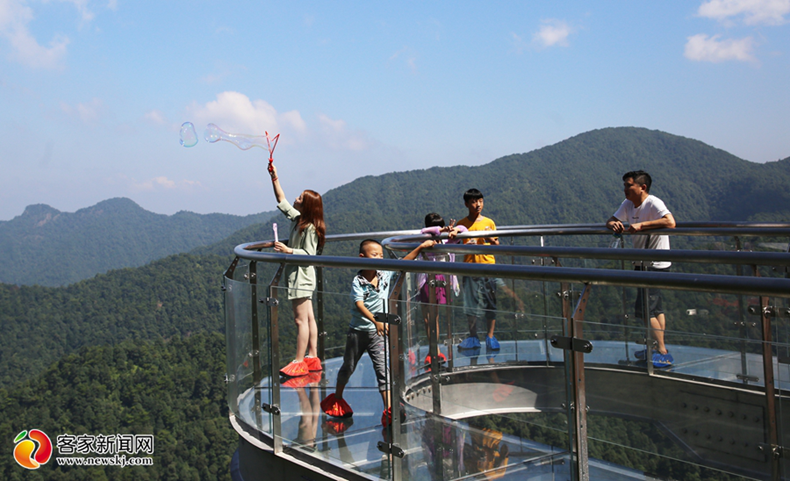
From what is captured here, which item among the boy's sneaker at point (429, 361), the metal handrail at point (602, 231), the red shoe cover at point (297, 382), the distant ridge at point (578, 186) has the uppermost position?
the distant ridge at point (578, 186)

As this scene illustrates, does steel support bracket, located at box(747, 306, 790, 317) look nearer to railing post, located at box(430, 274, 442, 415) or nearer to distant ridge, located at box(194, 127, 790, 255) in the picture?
railing post, located at box(430, 274, 442, 415)

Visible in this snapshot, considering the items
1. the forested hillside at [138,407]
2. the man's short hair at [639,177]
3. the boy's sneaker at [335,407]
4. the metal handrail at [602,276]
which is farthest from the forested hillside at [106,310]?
the metal handrail at [602,276]

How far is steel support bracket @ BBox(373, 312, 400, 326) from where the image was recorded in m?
2.80

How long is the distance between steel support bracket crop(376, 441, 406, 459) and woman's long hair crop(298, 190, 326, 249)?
98.2 inches

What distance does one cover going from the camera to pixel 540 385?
2318mm

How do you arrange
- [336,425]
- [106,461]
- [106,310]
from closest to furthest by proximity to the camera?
[336,425]
[106,461]
[106,310]

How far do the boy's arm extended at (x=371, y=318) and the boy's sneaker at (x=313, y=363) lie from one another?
0.58m

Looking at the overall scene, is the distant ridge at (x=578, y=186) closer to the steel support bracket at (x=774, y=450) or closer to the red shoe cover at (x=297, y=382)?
the red shoe cover at (x=297, y=382)

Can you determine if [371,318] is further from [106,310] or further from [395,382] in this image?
[106,310]

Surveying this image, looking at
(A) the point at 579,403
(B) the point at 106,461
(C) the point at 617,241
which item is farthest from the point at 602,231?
(B) the point at 106,461

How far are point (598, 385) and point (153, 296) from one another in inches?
3242

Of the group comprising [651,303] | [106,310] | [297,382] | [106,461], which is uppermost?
[651,303]

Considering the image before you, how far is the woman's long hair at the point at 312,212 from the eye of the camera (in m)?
5.06

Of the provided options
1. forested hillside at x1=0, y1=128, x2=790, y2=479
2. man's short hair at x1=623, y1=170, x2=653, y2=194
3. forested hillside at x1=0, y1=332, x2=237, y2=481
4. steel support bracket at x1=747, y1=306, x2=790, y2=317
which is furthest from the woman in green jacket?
forested hillside at x1=0, y1=332, x2=237, y2=481
